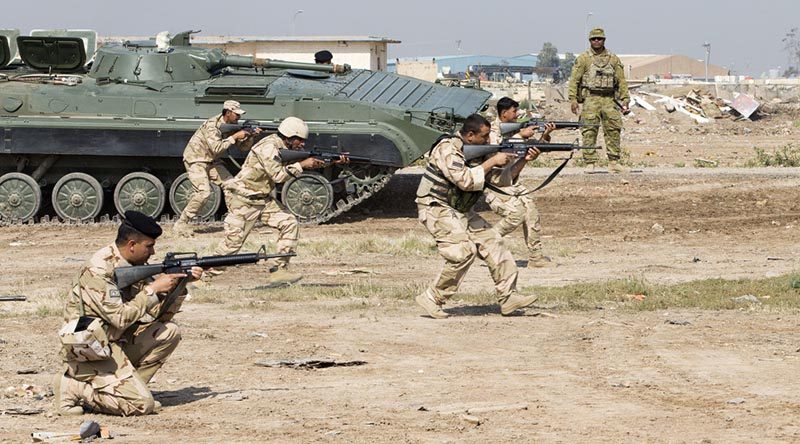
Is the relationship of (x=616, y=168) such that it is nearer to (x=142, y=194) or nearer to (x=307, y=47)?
(x=142, y=194)

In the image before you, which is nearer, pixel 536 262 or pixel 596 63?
pixel 536 262

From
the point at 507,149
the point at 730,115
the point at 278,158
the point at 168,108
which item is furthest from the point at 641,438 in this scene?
the point at 730,115

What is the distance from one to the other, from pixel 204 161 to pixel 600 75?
260 inches

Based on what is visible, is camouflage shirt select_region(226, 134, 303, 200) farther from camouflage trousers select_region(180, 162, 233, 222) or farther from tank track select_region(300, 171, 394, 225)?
tank track select_region(300, 171, 394, 225)

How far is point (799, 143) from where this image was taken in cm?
3431

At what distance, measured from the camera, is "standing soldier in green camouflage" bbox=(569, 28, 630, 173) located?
2161 cm

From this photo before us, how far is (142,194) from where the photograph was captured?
1995 cm

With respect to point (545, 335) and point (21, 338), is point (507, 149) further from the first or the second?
point (21, 338)

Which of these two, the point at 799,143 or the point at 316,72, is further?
the point at 799,143

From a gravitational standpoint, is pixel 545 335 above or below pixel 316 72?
below

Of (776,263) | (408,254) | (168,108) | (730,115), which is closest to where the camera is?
(776,263)

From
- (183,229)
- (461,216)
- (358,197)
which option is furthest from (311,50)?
(461,216)

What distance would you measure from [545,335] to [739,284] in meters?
3.20

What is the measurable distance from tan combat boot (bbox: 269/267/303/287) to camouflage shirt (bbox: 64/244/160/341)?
577 cm
